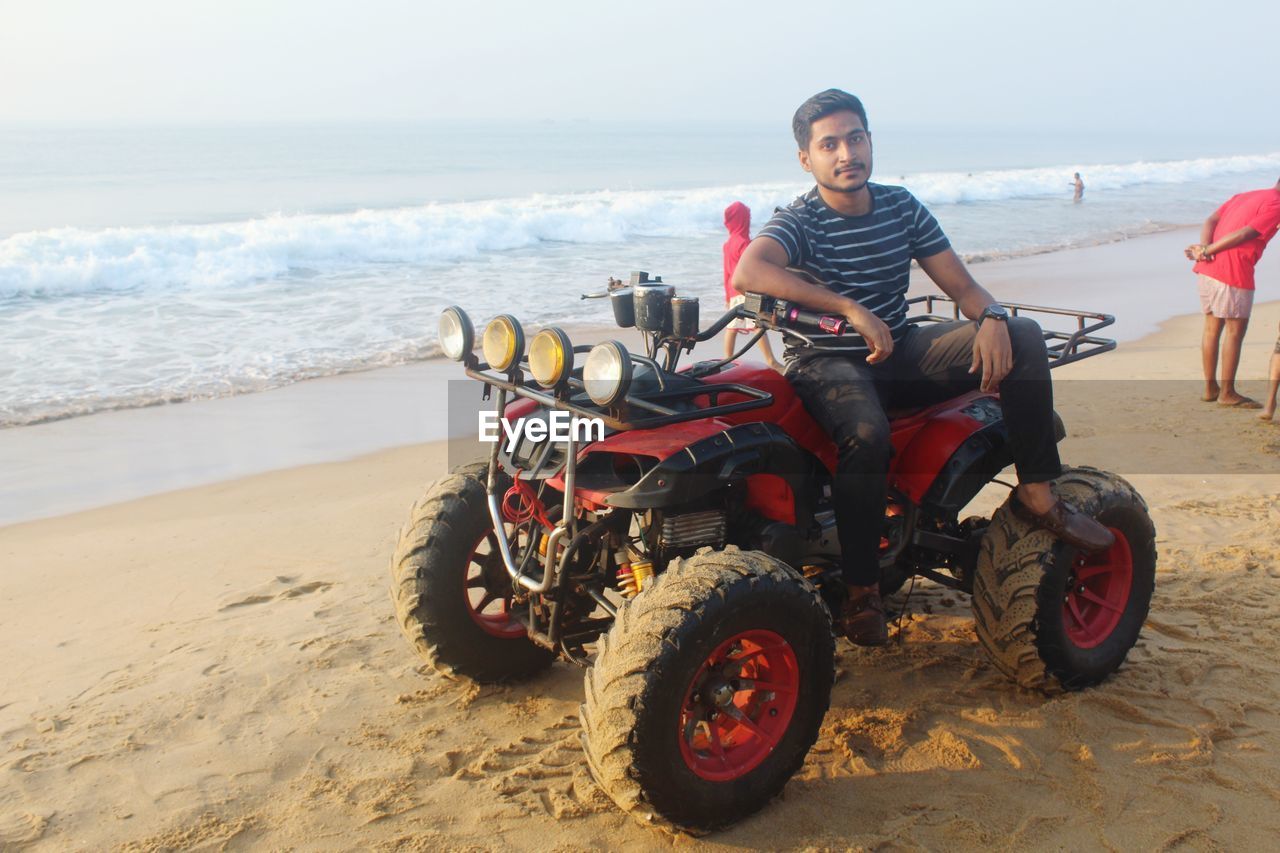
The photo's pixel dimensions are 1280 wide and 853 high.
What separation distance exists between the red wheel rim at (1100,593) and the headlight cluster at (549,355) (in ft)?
6.88

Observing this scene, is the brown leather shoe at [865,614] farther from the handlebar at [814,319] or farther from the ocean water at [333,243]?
the ocean water at [333,243]

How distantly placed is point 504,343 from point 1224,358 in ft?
23.8

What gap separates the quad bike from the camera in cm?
289

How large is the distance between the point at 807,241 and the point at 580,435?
1151 millimetres

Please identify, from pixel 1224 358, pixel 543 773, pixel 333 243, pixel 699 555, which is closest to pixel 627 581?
pixel 699 555

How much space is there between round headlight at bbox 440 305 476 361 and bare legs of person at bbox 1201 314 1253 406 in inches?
283

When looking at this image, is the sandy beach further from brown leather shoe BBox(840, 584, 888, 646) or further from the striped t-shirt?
the striped t-shirt

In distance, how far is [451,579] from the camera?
369 centimetres

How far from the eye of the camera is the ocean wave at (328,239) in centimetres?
1591

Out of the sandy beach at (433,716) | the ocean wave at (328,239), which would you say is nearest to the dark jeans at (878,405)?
the sandy beach at (433,716)

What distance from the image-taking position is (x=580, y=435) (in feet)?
10.4

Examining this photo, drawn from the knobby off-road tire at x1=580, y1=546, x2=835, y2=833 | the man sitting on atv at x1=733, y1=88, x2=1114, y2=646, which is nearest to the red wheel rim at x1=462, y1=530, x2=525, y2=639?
the knobby off-road tire at x1=580, y1=546, x2=835, y2=833

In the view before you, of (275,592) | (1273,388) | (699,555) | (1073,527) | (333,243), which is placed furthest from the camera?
(333,243)

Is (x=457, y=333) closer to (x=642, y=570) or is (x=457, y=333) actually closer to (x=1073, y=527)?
(x=642, y=570)
